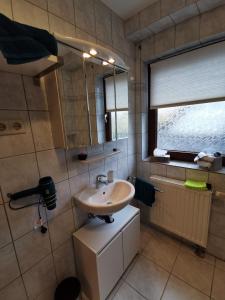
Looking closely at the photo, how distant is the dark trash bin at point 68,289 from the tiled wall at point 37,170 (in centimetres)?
5

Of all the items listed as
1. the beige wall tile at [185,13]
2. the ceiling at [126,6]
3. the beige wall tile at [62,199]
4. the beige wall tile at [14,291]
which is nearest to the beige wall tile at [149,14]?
the ceiling at [126,6]

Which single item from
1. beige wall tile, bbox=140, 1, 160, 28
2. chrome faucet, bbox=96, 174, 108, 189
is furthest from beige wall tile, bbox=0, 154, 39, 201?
beige wall tile, bbox=140, 1, 160, 28

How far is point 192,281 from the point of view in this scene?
135cm

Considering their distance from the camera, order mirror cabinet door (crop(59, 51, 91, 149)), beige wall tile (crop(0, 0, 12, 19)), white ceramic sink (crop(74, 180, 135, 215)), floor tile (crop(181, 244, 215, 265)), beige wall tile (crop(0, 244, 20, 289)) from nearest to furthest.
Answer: beige wall tile (crop(0, 0, 12, 19)) < beige wall tile (crop(0, 244, 20, 289)) < mirror cabinet door (crop(59, 51, 91, 149)) < white ceramic sink (crop(74, 180, 135, 215)) < floor tile (crop(181, 244, 215, 265))

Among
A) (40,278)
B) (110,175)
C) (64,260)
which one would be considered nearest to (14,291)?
(40,278)

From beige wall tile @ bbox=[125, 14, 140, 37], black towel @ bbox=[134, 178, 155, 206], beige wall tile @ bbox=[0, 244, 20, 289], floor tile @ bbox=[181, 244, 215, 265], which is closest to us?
beige wall tile @ bbox=[0, 244, 20, 289]

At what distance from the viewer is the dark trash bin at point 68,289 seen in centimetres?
110

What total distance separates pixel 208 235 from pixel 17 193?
1808mm

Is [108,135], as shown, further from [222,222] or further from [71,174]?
[222,222]

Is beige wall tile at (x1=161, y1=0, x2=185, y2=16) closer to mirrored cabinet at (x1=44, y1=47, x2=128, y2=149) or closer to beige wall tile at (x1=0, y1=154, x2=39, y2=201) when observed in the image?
mirrored cabinet at (x1=44, y1=47, x2=128, y2=149)

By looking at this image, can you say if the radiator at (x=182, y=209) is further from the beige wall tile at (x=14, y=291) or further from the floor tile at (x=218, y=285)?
the beige wall tile at (x=14, y=291)

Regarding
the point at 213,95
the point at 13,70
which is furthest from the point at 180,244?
the point at 13,70

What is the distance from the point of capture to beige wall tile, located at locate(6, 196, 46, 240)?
0.89m

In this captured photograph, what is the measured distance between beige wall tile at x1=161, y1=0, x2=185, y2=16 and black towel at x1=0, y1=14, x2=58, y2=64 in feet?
3.92
